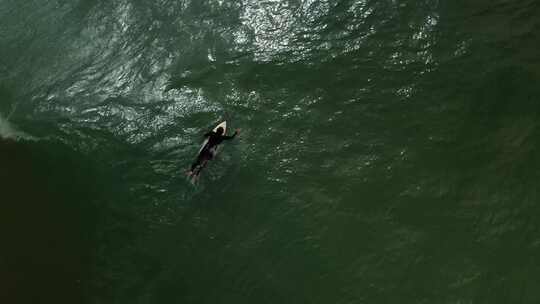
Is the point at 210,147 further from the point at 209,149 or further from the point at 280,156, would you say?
the point at 280,156

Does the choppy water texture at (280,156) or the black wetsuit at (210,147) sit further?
the black wetsuit at (210,147)

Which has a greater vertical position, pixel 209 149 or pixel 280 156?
pixel 209 149

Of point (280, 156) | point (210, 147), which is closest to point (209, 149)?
point (210, 147)

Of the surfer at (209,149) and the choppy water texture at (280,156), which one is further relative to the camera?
the surfer at (209,149)

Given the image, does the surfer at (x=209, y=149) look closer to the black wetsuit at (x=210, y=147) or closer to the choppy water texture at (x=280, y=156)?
the black wetsuit at (x=210, y=147)

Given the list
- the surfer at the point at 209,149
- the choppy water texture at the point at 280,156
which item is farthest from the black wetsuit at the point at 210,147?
the choppy water texture at the point at 280,156

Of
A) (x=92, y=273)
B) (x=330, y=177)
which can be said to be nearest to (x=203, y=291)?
(x=92, y=273)

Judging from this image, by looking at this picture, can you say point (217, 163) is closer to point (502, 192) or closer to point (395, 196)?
point (395, 196)
